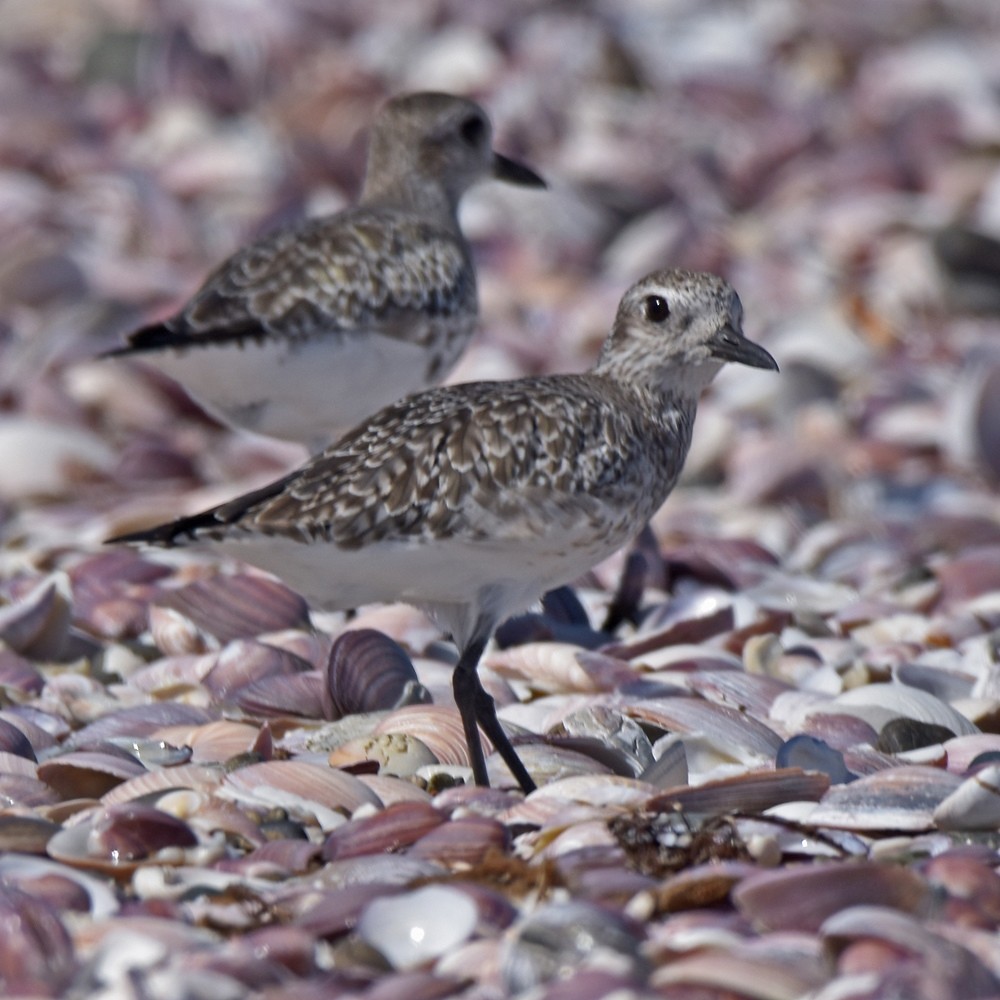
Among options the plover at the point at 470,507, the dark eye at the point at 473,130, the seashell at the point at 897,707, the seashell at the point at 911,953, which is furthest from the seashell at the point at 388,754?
the dark eye at the point at 473,130

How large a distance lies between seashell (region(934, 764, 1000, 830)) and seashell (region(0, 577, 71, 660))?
229 centimetres

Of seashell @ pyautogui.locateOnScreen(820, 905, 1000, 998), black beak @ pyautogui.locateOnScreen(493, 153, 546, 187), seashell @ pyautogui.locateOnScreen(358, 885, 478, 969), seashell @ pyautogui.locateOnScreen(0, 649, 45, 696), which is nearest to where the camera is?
seashell @ pyautogui.locateOnScreen(820, 905, 1000, 998)

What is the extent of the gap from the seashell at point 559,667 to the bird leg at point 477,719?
504mm

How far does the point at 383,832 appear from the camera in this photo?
345cm

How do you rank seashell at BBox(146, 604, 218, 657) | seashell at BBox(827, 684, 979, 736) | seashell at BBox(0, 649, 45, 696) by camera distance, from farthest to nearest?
seashell at BBox(146, 604, 218, 657), seashell at BBox(0, 649, 45, 696), seashell at BBox(827, 684, 979, 736)

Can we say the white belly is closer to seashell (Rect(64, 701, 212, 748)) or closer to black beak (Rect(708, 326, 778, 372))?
seashell (Rect(64, 701, 212, 748))

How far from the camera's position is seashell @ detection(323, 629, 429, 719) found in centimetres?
433

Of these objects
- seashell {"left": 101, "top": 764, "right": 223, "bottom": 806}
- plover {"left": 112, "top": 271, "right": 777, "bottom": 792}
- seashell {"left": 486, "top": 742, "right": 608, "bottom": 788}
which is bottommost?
seashell {"left": 486, "top": 742, "right": 608, "bottom": 788}

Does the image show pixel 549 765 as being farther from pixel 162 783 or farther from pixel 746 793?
pixel 162 783

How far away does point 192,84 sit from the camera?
425 inches

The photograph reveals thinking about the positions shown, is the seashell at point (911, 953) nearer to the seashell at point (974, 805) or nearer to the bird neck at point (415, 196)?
the seashell at point (974, 805)

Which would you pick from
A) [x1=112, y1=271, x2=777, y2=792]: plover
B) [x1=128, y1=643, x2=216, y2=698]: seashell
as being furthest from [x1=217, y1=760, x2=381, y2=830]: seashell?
→ [x1=128, y1=643, x2=216, y2=698]: seashell

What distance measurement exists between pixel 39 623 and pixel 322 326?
4.15ft

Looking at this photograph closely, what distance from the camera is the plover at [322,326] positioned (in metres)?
5.51
